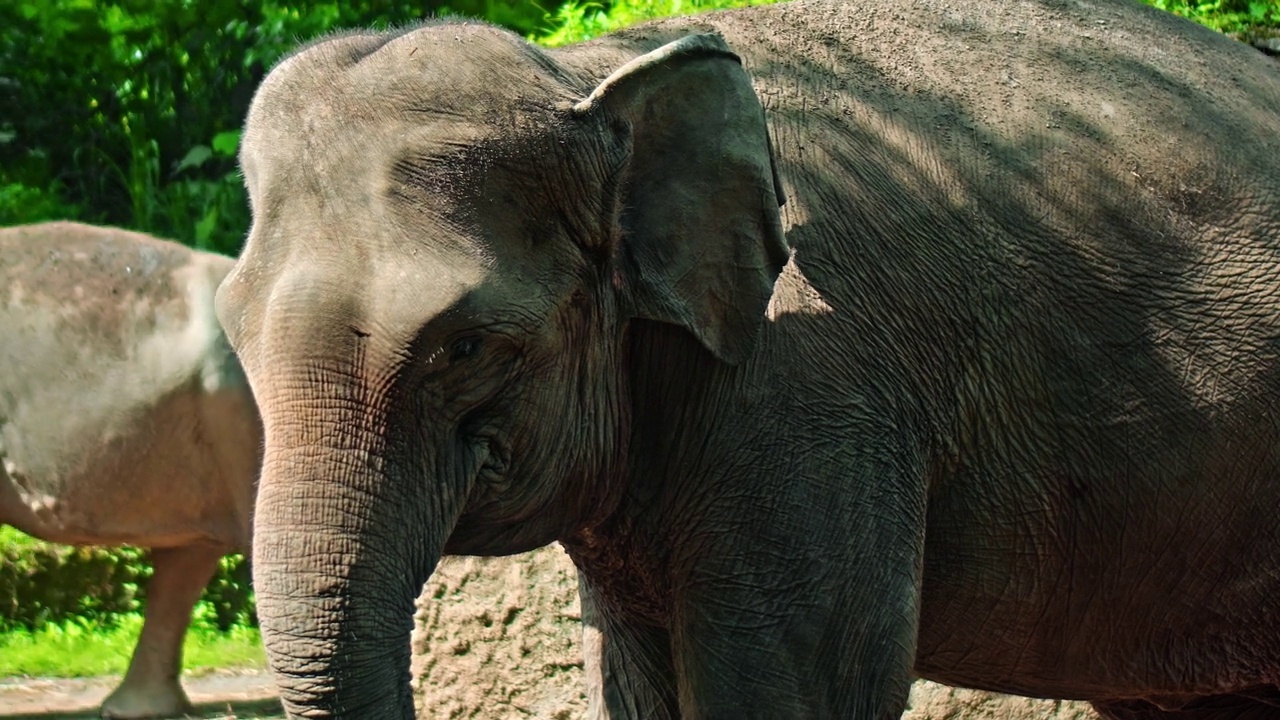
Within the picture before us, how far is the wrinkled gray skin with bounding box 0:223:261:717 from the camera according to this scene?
7465 millimetres

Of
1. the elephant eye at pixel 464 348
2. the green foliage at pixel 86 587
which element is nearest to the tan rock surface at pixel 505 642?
the elephant eye at pixel 464 348

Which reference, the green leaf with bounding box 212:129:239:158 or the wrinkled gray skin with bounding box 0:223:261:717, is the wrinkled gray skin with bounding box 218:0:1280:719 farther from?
the green leaf with bounding box 212:129:239:158

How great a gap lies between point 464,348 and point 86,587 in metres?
7.03

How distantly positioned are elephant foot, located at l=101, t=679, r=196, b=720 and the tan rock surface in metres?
2.28

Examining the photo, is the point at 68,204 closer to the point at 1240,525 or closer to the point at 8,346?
the point at 8,346

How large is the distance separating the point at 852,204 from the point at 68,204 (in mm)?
9958

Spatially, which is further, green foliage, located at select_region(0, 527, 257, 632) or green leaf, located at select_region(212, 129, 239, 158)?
green leaf, located at select_region(212, 129, 239, 158)

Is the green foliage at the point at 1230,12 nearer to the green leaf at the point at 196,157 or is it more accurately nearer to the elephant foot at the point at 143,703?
the elephant foot at the point at 143,703

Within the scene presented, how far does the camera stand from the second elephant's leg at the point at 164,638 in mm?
7453

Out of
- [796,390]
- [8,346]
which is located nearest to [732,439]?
[796,390]

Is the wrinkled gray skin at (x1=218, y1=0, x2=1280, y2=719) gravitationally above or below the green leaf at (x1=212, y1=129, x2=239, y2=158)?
above

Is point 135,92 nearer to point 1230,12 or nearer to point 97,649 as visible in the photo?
point 97,649

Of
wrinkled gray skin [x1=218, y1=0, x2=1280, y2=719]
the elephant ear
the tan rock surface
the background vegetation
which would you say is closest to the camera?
wrinkled gray skin [x1=218, y1=0, x2=1280, y2=719]

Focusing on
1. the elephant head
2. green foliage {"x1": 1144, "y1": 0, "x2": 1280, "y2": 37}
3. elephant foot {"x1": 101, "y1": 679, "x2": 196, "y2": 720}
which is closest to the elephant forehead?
the elephant head
